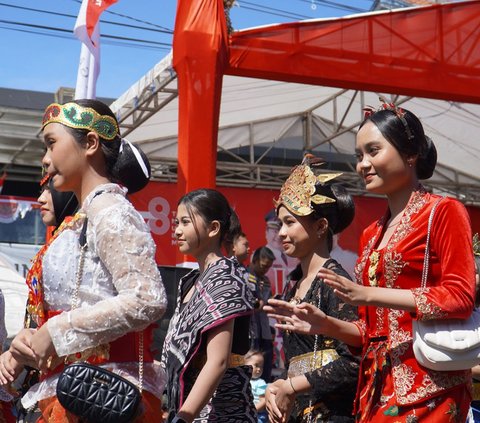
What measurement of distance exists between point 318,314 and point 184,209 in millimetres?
841

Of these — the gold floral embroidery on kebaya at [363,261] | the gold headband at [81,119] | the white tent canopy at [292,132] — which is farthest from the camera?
the white tent canopy at [292,132]

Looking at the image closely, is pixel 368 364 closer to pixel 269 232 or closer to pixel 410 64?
pixel 410 64

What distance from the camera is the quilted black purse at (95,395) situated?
2090mm

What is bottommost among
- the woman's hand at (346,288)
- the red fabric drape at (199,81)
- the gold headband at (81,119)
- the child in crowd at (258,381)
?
the child in crowd at (258,381)

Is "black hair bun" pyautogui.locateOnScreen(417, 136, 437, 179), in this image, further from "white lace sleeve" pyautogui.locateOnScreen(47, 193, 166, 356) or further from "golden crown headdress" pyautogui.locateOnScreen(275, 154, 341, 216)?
"white lace sleeve" pyautogui.locateOnScreen(47, 193, 166, 356)

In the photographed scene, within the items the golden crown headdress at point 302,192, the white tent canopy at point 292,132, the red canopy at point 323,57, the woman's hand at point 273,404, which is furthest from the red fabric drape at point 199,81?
the woman's hand at point 273,404

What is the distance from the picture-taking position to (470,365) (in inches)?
89.8

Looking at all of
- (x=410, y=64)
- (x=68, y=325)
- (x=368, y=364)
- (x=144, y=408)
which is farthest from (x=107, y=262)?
(x=410, y=64)

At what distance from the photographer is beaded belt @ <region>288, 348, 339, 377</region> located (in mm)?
3032

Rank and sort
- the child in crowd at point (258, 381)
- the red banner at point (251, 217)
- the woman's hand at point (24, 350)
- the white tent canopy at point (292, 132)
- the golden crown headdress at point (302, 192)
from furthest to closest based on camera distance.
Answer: the white tent canopy at point (292, 132)
the red banner at point (251, 217)
the child in crowd at point (258, 381)
the golden crown headdress at point (302, 192)
the woman's hand at point (24, 350)

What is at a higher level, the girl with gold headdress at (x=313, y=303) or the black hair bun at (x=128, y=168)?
the black hair bun at (x=128, y=168)

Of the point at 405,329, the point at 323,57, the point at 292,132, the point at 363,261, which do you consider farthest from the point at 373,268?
the point at 292,132

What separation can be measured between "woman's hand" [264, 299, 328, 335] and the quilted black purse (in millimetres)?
544

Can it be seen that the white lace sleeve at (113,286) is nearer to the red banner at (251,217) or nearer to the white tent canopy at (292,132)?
the red banner at (251,217)
